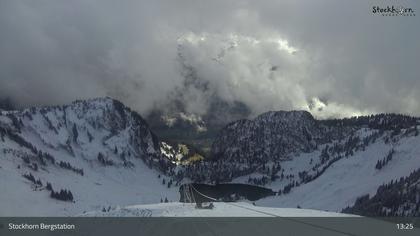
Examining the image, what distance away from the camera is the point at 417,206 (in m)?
172

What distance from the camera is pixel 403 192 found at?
7844 inches
